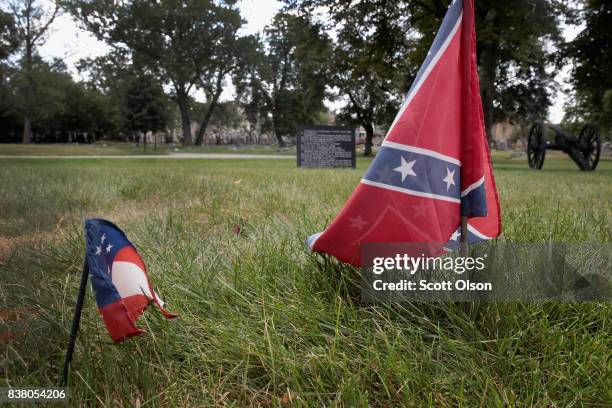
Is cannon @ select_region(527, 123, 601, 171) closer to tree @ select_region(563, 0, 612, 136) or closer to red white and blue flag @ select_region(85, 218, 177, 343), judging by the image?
tree @ select_region(563, 0, 612, 136)

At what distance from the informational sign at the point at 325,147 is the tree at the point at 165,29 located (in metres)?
26.1

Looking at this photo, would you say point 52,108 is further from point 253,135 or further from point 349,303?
point 253,135

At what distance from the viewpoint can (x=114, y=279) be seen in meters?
0.85

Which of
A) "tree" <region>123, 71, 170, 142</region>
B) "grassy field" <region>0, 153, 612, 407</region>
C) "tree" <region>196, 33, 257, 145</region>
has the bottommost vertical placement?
"grassy field" <region>0, 153, 612, 407</region>

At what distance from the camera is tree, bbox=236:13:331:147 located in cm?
3509

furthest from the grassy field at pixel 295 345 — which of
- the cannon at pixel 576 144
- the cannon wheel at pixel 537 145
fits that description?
the cannon wheel at pixel 537 145

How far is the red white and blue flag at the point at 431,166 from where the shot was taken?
1193mm

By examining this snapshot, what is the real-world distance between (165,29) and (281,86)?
1659 centimetres

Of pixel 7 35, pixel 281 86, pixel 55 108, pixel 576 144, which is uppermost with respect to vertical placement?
pixel 281 86

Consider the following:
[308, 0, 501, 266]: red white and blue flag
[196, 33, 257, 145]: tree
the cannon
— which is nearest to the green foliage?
[196, 33, 257, 145]: tree

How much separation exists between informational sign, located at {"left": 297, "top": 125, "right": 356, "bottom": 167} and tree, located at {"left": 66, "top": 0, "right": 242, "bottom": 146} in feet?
85.8

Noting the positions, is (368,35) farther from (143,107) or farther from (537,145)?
(143,107)

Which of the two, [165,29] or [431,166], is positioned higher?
[165,29]

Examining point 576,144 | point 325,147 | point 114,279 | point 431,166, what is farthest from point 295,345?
point 576,144
